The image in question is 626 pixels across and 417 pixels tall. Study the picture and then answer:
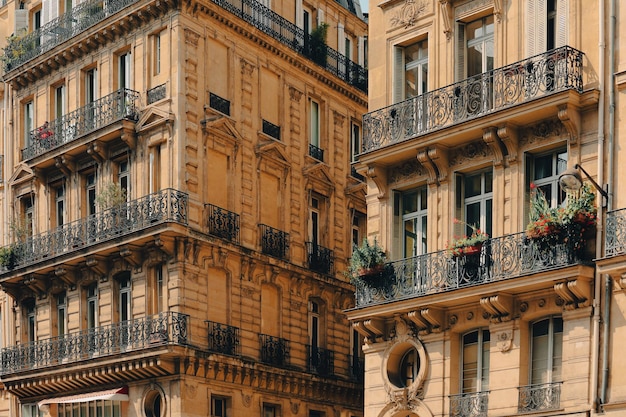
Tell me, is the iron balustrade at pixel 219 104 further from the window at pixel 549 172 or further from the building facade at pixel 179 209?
the window at pixel 549 172

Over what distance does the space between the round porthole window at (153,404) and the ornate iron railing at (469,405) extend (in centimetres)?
1094

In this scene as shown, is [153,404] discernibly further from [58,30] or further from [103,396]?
[58,30]

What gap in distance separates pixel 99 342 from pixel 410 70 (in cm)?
1296

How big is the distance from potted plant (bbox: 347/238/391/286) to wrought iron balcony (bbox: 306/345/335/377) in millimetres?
10733

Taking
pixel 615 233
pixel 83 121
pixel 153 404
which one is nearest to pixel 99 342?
pixel 153 404

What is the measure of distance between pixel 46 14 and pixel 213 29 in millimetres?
7212

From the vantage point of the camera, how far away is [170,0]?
34.1 m

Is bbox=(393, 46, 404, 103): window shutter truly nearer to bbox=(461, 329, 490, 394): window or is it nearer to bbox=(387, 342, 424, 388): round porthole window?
bbox=(387, 342, 424, 388): round porthole window

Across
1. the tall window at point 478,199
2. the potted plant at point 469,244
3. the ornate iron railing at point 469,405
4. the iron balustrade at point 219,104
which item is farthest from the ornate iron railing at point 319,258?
the ornate iron railing at point 469,405

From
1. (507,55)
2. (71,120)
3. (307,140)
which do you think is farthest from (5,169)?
(507,55)

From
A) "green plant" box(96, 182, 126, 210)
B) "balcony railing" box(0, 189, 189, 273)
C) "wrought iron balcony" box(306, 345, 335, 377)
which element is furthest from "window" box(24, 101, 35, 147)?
"wrought iron balcony" box(306, 345, 335, 377)

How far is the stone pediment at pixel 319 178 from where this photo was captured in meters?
37.9

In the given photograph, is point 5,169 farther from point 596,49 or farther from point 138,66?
point 596,49

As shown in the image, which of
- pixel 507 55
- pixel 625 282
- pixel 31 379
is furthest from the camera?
pixel 31 379
